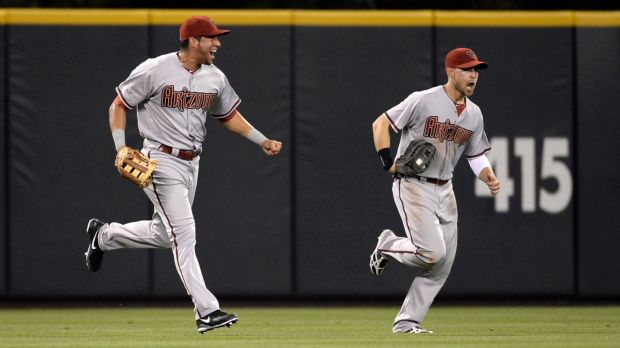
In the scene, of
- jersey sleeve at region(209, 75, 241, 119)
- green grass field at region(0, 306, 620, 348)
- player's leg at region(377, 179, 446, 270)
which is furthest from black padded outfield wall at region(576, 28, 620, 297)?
jersey sleeve at region(209, 75, 241, 119)

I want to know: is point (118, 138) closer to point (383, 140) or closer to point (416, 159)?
point (383, 140)

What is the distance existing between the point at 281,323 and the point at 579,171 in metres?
3.42

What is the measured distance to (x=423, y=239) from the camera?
25.6ft

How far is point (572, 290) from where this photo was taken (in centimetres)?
1109

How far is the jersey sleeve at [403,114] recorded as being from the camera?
7.84m

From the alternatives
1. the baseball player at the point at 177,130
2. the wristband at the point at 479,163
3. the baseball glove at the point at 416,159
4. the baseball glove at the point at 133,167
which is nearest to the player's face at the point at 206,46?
the baseball player at the point at 177,130

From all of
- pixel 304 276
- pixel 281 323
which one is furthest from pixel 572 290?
pixel 281 323

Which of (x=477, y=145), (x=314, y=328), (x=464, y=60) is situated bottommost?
(x=314, y=328)

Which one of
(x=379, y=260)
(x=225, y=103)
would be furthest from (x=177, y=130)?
(x=379, y=260)

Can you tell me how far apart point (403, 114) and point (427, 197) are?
54 cm

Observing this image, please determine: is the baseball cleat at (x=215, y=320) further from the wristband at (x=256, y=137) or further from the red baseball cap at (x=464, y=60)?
the red baseball cap at (x=464, y=60)

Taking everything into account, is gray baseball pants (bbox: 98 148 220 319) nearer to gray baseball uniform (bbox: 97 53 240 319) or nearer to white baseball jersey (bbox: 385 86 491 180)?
gray baseball uniform (bbox: 97 53 240 319)

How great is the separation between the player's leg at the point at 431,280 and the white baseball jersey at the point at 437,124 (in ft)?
0.60

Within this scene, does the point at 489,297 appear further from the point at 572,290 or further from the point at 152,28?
the point at 152,28
